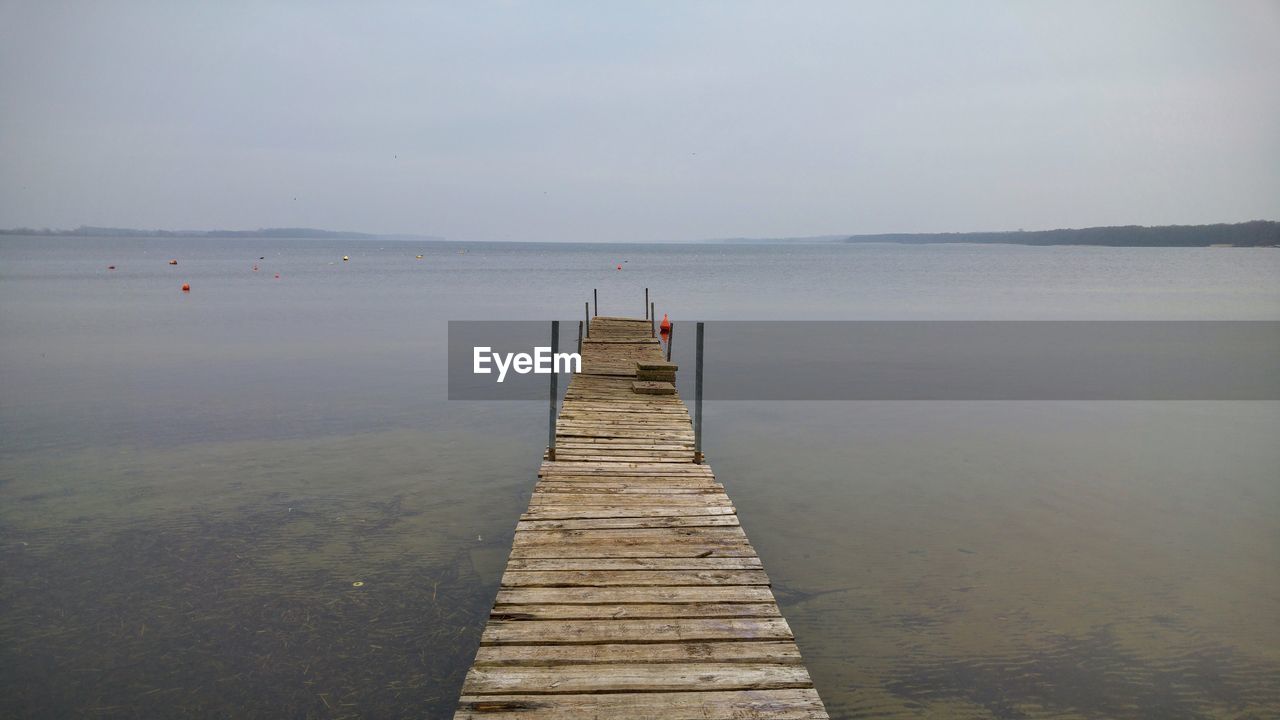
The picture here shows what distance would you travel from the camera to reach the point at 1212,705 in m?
7.81

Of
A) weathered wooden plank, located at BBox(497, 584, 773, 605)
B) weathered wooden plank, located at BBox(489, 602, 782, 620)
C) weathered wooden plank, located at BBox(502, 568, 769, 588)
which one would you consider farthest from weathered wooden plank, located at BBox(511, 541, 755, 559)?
weathered wooden plank, located at BBox(489, 602, 782, 620)

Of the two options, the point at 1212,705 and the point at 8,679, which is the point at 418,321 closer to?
the point at 8,679

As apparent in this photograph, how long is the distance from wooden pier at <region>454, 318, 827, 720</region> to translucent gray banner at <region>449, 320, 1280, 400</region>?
11.5 m

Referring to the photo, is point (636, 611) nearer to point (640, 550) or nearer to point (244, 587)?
point (640, 550)

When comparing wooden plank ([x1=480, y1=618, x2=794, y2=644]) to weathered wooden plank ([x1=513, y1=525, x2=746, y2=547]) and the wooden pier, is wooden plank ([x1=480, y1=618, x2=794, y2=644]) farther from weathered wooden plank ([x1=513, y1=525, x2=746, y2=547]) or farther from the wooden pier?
weathered wooden plank ([x1=513, y1=525, x2=746, y2=547])

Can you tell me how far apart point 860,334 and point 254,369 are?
2552 centimetres

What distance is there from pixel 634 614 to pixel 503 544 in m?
4.78

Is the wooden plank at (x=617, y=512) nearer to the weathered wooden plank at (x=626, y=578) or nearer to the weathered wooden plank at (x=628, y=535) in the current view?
the weathered wooden plank at (x=628, y=535)

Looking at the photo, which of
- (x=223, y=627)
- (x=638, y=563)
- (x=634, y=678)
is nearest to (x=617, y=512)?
(x=638, y=563)

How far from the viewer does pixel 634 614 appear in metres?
7.02

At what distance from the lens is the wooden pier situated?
228 inches

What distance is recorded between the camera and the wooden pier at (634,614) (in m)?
5.79

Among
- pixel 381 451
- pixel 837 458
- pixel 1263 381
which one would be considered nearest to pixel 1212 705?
pixel 837 458

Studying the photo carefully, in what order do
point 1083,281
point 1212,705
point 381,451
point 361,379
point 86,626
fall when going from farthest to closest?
point 1083,281 < point 361,379 < point 381,451 < point 86,626 < point 1212,705
